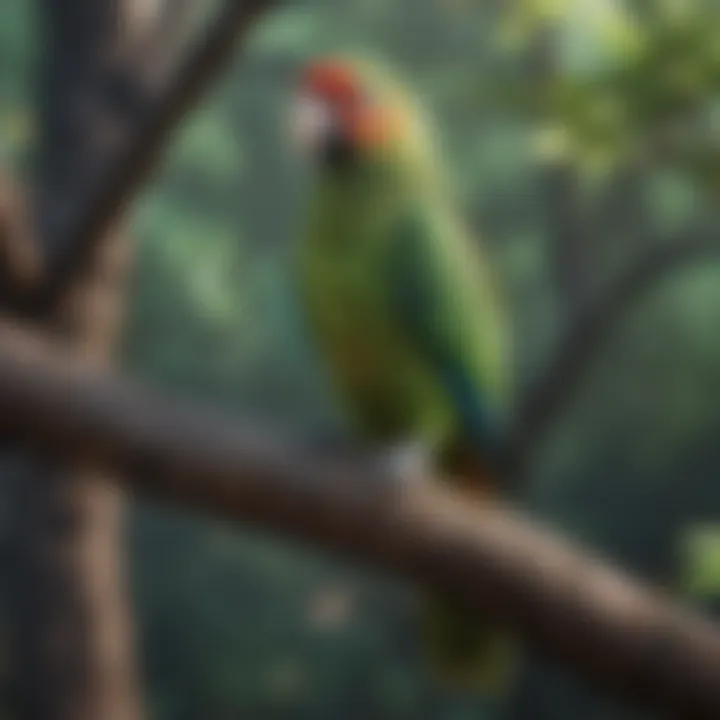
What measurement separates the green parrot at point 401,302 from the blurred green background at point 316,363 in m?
0.34

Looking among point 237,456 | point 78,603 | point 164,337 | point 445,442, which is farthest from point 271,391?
point 237,456

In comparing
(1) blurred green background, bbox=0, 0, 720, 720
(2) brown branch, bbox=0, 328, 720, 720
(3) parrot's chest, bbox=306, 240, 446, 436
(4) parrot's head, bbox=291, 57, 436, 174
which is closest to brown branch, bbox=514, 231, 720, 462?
(1) blurred green background, bbox=0, 0, 720, 720

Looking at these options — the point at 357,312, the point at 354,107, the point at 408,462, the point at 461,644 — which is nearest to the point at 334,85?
the point at 354,107

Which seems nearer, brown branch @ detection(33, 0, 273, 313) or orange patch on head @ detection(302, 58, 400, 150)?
brown branch @ detection(33, 0, 273, 313)

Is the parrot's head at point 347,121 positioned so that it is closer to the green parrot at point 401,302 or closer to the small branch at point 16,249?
the green parrot at point 401,302

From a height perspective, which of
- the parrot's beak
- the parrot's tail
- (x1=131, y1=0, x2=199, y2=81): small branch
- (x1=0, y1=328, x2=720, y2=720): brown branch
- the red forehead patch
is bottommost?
(x1=0, y1=328, x2=720, y2=720): brown branch

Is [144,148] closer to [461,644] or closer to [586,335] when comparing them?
[461,644]

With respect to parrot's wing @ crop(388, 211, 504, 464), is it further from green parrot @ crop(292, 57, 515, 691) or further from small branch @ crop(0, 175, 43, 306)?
small branch @ crop(0, 175, 43, 306)

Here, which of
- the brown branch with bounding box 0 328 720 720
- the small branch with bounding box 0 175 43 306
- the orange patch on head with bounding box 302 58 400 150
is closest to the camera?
the brown branch with bounding box 0 328 720 720

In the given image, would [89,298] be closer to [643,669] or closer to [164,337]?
[164,337]

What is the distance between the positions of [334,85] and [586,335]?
1.22 feet

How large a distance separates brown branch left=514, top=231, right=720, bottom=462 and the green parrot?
0.21 m

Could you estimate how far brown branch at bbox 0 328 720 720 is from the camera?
0.80 meters

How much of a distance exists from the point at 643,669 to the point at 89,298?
0.48 m
